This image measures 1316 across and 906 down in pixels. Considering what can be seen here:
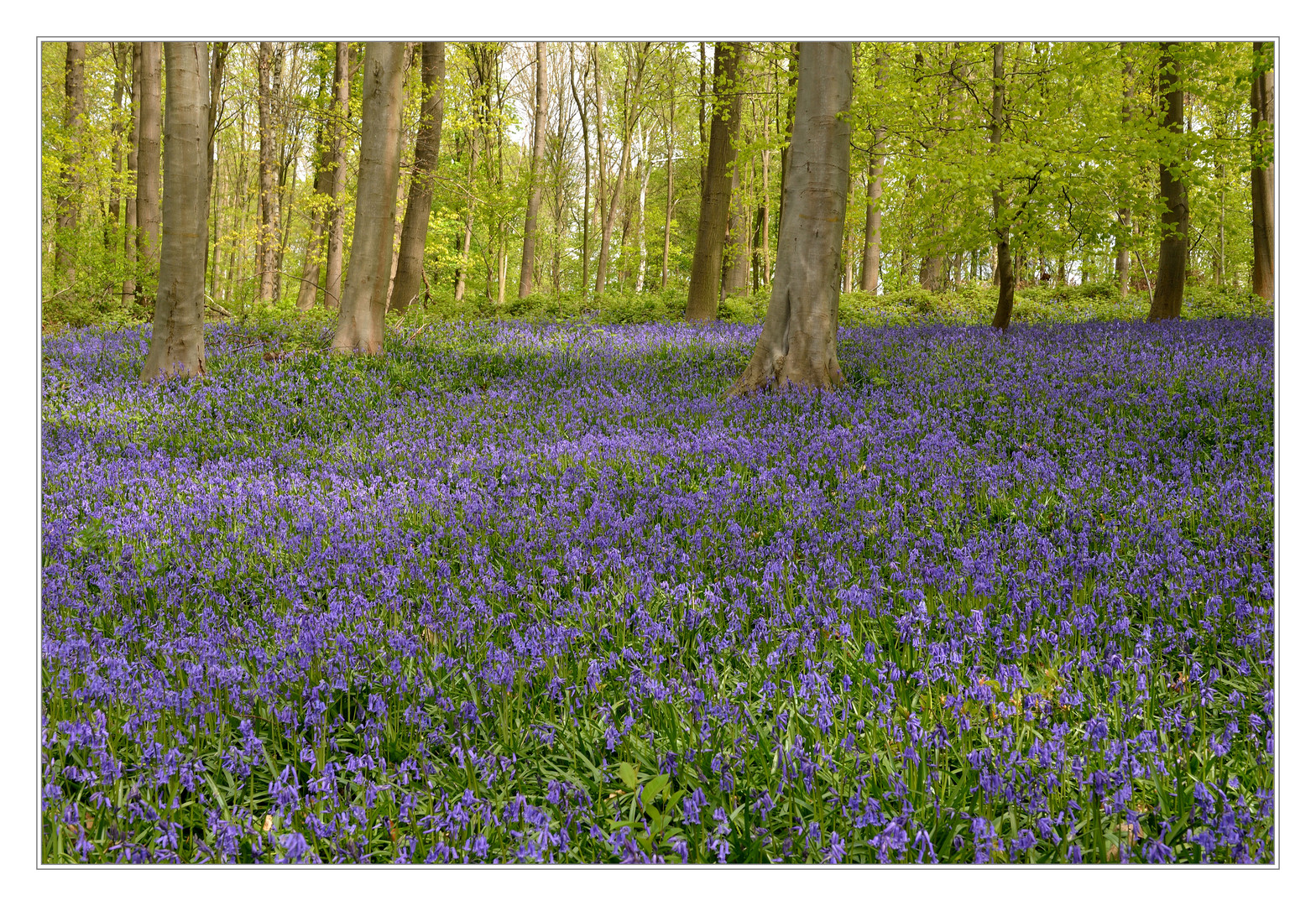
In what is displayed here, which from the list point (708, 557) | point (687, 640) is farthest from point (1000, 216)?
point (687, 640)

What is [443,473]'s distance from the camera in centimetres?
596

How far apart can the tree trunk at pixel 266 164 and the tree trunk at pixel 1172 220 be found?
70.9 ft

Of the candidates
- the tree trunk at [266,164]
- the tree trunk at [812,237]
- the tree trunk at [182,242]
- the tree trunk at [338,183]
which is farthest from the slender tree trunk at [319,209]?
the tree trunk at [812,237]

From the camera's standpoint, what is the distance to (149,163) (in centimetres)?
1683

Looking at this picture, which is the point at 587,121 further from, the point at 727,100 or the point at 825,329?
the point at 825,329

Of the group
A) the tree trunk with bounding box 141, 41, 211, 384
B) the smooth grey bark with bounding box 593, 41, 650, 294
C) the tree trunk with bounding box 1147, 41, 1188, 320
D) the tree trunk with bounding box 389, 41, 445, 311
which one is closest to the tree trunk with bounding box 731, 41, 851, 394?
the tree trunk with bounding box 1147, 41, 1188, 320

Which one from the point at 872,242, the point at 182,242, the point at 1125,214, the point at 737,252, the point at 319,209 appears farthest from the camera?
the point at 737,252

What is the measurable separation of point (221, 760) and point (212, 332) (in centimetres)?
1203

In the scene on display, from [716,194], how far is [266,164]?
649 inches

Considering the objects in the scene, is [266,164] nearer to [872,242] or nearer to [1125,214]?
[872,242]

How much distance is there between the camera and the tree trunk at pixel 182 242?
912 cm

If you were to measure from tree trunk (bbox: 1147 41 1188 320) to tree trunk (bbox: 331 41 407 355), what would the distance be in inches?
427

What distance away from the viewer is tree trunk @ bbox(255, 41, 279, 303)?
915 inches

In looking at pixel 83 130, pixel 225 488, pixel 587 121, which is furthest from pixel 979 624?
pixel 587 121
